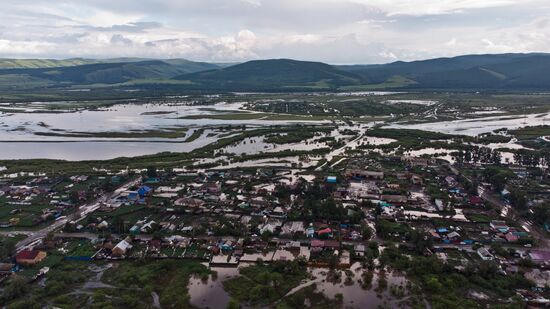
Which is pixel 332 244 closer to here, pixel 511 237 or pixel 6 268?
pixel 511 237

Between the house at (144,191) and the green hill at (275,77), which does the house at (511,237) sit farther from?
the green hill at (275,77)

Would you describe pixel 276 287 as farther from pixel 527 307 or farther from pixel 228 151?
pixel 228 151

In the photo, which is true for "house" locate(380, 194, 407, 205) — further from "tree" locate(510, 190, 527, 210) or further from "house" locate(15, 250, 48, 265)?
"house" locate(15, 250, 48, 265)

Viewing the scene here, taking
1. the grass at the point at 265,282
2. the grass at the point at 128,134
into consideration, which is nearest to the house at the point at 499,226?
the grass at the point at 265,282

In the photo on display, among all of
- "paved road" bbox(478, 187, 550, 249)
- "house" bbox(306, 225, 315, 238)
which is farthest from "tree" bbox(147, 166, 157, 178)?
"paved road" bbox(478, 187, 550, 249)

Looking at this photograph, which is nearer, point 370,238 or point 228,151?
point 370,238

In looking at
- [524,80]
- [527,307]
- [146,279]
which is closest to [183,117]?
[146,279]
